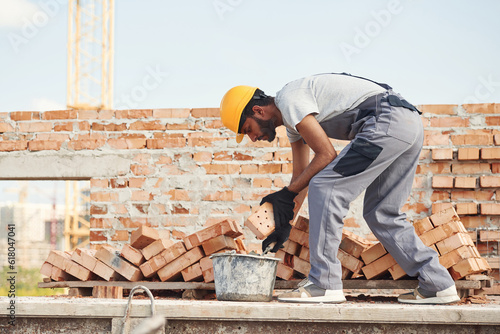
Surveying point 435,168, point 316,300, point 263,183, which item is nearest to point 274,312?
point 316,300

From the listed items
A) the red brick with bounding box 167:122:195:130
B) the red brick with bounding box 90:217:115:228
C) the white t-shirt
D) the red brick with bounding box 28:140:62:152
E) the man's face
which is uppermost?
the red brick with bounding box 167:122:195:130

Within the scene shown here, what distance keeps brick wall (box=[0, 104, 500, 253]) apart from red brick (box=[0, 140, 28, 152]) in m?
0.01

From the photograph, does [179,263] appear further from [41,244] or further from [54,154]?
[41,244]

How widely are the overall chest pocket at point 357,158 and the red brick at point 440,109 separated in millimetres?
2544

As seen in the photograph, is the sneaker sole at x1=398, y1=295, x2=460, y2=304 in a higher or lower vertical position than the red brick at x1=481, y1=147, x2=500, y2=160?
lower

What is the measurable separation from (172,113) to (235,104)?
240 cm

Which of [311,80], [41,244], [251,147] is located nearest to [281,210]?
[311,80]

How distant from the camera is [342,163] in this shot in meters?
2.86

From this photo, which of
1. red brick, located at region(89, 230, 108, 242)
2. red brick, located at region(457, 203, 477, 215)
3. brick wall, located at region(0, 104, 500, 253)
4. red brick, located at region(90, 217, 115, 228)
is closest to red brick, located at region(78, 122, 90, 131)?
brick wall, located at region(0, 104, 500, 253)

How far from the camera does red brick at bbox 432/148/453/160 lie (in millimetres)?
5094

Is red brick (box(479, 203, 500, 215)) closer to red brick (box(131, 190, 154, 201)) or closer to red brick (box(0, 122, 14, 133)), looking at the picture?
red brick (box(131, 190, 154, 201))

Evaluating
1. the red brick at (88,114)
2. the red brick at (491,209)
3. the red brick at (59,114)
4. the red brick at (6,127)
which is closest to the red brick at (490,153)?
the red brick at (491,209)

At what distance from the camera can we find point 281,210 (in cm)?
311

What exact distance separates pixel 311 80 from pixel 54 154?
344 centimetres
